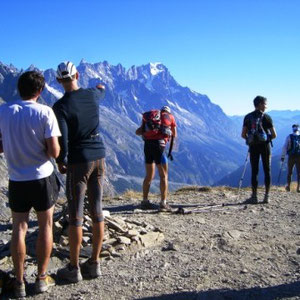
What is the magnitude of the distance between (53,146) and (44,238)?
1272 mm

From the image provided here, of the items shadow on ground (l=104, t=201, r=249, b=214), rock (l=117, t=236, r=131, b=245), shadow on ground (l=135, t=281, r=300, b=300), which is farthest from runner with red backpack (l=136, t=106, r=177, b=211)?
shadow on ground (l=135, t=281, r=300, b=300)

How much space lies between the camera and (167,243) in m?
8.03

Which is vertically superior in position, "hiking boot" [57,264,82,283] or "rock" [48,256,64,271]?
"hiking boot" [57,264,82,283]

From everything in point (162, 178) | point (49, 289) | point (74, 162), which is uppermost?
point (74, 162)

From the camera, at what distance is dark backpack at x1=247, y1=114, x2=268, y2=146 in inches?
458

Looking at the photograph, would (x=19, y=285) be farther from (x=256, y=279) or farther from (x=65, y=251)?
(x=256, y=279)

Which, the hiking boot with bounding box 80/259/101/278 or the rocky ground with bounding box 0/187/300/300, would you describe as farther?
the hiking boot with bounding box 80/259/101/278

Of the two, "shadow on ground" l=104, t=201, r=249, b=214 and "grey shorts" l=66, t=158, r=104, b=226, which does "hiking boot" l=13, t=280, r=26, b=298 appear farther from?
"shadow on ground" l=104, t=201, r=249, b=214

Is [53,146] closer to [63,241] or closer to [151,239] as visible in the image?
[63,241]

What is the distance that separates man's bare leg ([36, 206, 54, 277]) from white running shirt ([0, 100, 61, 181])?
0.54 meters

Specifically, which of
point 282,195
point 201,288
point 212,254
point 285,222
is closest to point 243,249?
point 212,254

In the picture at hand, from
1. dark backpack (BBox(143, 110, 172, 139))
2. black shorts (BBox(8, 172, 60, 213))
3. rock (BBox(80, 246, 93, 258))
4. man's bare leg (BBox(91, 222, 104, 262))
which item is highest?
dark backpack (BBox(143, 110, 172, 139))

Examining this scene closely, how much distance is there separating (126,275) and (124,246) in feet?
3.81

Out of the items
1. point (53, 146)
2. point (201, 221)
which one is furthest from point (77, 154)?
point (201, 221)
